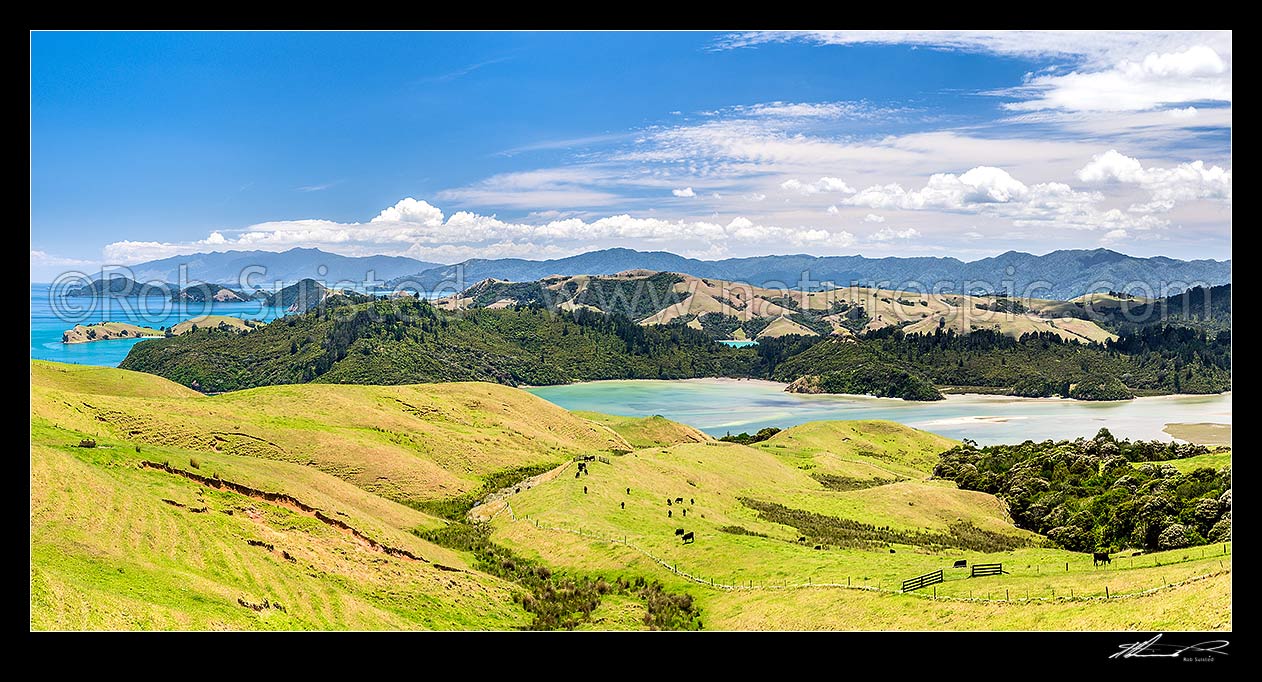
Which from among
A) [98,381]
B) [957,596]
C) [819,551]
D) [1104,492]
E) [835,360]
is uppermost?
[98,381]

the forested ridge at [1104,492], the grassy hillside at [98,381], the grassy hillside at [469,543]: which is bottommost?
the forested ridge at [1104,492]

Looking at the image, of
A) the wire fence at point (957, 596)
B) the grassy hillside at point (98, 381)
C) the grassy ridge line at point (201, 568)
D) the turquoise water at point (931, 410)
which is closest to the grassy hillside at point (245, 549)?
the grassy ridge line at point (201, 568)

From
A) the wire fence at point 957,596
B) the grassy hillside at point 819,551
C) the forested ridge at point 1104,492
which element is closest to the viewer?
the wire fence at point 957,596

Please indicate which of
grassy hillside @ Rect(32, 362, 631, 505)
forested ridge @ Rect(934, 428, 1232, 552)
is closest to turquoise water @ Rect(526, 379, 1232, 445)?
forested ridge @ Rect(934, 428, 1232, 552)

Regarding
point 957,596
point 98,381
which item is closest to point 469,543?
point 957,596

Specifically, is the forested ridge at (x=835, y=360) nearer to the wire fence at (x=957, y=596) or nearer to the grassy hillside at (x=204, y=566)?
the wire fence at (x=957, y=596)
